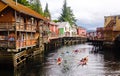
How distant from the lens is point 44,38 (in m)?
66.9

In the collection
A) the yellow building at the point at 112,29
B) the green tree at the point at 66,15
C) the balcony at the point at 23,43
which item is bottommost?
the balcony at the point at 23,43

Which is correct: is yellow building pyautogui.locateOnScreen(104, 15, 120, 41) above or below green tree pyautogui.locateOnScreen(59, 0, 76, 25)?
below

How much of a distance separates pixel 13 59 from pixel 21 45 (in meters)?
2.76

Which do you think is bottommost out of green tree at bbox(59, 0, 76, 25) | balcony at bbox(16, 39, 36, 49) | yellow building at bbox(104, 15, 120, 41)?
balcony at bbox(16, 39, 36, 49)

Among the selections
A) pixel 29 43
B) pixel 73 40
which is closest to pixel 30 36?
pixel 29 43

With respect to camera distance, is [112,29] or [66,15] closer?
[112,29]

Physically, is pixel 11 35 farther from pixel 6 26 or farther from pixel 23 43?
Answer: pixel 23 43

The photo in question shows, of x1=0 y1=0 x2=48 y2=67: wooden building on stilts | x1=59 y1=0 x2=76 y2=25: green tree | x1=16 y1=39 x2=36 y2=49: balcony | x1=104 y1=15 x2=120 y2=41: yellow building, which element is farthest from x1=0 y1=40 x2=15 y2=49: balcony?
x1=59 y1=0 x2=76 y2=25: green tree

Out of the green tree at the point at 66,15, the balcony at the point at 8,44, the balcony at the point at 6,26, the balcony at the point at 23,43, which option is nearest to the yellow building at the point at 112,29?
the balcony at the point at 23,43

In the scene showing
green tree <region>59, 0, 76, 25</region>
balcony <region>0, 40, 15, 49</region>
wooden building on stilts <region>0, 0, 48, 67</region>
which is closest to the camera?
balcony <region>0, 40, 15, 49</region>

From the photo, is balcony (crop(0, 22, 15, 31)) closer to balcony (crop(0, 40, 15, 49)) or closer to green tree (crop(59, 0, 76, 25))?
balcony (crop(0, 40, 15, 49))

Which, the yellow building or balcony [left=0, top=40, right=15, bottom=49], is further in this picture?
the yellow building

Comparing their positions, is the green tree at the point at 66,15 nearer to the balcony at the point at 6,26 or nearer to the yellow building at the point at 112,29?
the yellow building at the point at 112,29

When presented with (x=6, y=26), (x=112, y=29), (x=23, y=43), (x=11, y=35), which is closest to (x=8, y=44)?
(x=11, y=35)
